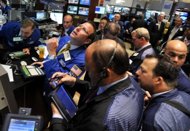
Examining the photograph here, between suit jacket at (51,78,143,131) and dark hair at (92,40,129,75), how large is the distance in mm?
82

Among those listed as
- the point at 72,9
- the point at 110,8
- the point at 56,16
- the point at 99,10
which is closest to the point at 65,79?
the point at 56,16

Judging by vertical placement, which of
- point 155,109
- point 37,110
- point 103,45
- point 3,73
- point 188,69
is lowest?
point 37,110

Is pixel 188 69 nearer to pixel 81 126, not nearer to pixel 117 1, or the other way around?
pixel 81 126

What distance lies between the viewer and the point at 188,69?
11.5ft

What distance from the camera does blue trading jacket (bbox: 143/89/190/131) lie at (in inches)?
47.9

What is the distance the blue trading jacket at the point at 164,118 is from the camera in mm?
1216

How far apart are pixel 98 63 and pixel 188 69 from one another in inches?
113

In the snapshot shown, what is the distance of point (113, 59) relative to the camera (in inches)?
41.9

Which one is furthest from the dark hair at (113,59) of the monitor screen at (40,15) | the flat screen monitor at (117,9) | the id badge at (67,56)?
the flat screen monitor at (117,9)

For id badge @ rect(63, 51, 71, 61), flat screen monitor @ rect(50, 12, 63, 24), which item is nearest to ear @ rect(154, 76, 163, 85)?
id badge @ rect(63, 51, 71, 61)

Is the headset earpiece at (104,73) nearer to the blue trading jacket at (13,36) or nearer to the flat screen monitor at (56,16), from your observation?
the blue trading jacket at (13,36)

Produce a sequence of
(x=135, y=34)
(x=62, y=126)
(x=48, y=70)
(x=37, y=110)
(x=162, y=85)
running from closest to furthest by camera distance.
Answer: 1. (x=62, y=126)
2. (x=162, y=85)
3. (x=48, y=70)
4. (x=37, y=110)
5. (x=135, y=34)

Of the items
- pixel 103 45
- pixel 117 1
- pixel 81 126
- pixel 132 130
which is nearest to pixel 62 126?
pixel 81 126

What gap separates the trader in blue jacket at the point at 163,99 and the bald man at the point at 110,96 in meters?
0.19
